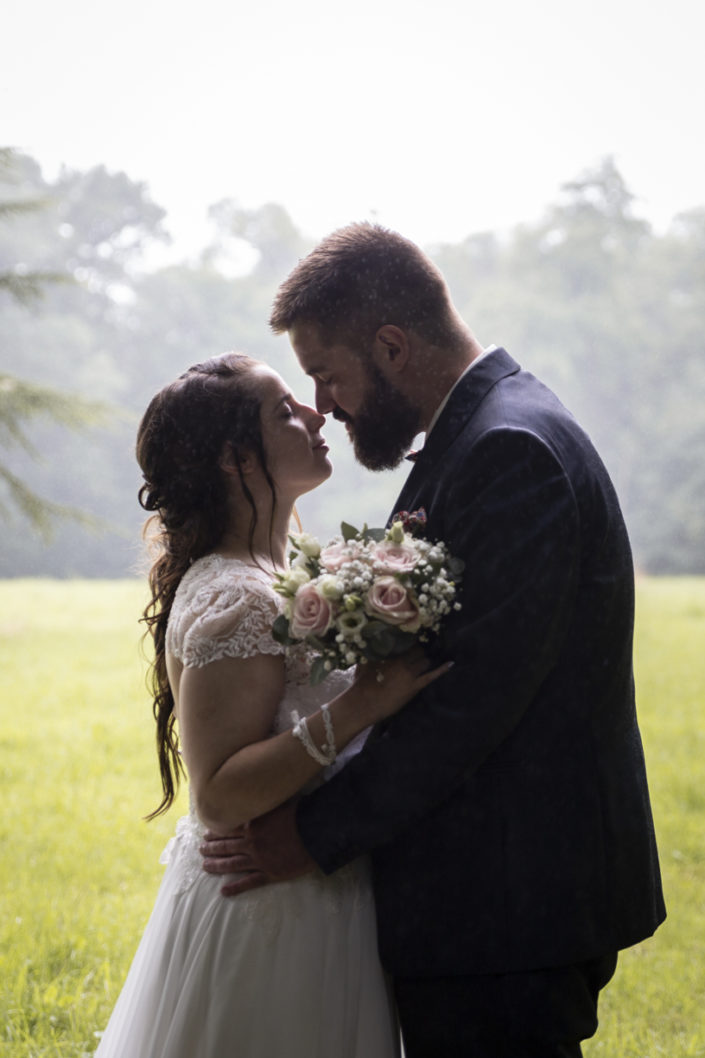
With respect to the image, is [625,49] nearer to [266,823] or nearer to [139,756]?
[139,756]

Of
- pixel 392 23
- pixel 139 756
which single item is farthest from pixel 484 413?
pixel 392 23

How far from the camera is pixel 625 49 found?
820cm

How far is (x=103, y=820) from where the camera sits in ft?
15.1

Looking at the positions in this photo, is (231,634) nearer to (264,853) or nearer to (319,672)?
(319,672)

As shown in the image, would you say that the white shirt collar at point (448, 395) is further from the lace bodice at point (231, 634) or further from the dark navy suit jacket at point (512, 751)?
the lace bodice at point (231, 634)

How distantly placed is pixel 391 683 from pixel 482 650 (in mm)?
169

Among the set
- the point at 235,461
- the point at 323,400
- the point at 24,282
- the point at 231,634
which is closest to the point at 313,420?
the point at 323,400

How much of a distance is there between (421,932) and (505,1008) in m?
0.19

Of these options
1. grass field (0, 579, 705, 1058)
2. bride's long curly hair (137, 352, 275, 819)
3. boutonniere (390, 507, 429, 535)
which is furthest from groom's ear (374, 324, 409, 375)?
grass field (0, 579, 705, 1058)

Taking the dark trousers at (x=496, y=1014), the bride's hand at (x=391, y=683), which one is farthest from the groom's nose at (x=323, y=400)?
the dark trousers at (x=496, y=1014)

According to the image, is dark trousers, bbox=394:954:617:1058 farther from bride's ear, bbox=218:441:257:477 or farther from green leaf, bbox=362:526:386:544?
bride's ear, bbox=218:441:257:477

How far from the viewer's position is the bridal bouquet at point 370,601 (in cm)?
161

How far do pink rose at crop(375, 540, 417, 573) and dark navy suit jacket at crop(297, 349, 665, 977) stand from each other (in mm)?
117

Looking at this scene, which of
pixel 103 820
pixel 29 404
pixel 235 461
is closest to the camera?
pixel 235 461
